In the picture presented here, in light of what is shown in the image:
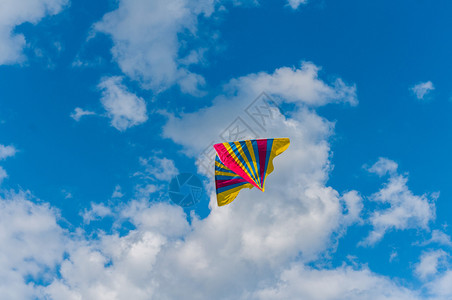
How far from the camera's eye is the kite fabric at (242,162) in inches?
1430

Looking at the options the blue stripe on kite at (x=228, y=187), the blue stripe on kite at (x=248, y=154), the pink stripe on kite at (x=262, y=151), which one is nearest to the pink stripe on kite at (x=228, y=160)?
the blue stripe on kite at (x=248, y=154)

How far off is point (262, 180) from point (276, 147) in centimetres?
469

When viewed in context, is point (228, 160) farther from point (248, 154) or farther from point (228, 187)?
point (228, 187)

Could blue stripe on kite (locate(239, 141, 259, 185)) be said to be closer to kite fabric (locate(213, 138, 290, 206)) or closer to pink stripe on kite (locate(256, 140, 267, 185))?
kite fabric (locate(213, 138, 290, 206))

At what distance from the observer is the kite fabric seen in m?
36.3

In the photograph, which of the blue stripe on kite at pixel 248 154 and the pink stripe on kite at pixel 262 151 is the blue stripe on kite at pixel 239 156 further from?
the pink stripe on kite at pixel 262 151

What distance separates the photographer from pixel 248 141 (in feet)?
123

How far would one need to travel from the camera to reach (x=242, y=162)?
37.1m

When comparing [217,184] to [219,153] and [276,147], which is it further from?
[276,147]

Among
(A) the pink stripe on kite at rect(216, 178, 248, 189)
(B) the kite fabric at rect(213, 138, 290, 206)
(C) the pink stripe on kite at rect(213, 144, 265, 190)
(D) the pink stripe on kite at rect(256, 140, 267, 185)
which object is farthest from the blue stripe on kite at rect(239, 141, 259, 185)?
(C) the pink stripe on kite at rect(213, 144, 265, 190)

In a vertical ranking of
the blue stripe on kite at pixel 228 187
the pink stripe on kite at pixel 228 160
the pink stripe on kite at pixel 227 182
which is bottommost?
the blue stripe on kite at pixel 228 187

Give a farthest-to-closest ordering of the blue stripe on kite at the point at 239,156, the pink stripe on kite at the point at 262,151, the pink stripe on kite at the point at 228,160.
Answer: the pink stripe on kite at the point at 262,151 < the blue stripe on kite at the point at 239,156 < the pink stripe on kite at the point at 228,160

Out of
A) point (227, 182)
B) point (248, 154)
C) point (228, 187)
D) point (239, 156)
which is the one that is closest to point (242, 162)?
point (239, 156)

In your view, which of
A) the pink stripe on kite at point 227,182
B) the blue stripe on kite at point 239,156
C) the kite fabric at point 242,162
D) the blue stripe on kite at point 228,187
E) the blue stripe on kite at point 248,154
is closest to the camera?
the kite fabric at point 242,162
